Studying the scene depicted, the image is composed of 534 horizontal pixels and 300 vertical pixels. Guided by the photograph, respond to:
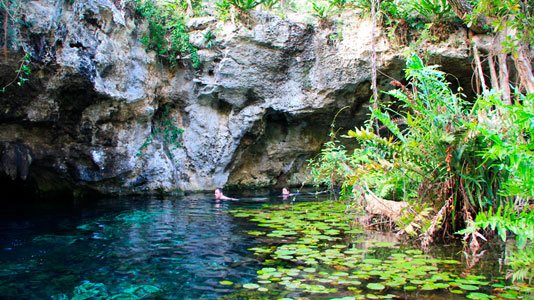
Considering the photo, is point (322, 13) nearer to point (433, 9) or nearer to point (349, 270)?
point (433, 9)

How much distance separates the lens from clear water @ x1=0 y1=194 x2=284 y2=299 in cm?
370

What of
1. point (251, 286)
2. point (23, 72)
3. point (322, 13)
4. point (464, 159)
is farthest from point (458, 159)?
point (23, 72)

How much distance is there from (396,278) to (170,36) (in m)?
10.1

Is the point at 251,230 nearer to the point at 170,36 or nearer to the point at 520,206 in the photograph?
the point at 520,206

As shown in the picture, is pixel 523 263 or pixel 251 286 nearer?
pixel 523 263

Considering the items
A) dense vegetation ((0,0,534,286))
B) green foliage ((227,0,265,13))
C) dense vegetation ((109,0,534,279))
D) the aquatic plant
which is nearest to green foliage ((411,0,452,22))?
dense vegetation ((0,0,534,286))

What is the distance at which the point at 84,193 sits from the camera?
37.1 ft

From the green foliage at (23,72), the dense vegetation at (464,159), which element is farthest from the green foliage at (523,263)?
the green foliage at (23,72)

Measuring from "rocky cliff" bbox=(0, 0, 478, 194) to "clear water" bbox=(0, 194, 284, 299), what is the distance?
2.23 metres

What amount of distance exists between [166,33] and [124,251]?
844 cm

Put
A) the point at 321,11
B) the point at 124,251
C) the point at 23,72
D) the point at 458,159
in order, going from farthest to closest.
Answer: the point at 321,11 → the point at 23,72 → the point at 124,251 → the point at 458,159

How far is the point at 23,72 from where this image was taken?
8398 mm

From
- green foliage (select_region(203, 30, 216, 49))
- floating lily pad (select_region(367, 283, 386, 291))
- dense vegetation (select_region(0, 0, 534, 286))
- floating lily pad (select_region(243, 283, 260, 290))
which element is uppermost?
green foliage (select_region(203, 30, 216, 49))

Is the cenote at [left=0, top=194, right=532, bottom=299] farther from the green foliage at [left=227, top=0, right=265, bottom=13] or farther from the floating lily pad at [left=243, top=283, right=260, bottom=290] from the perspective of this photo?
the green foliage at [left=227, top=0, right=265, bottom=13]
